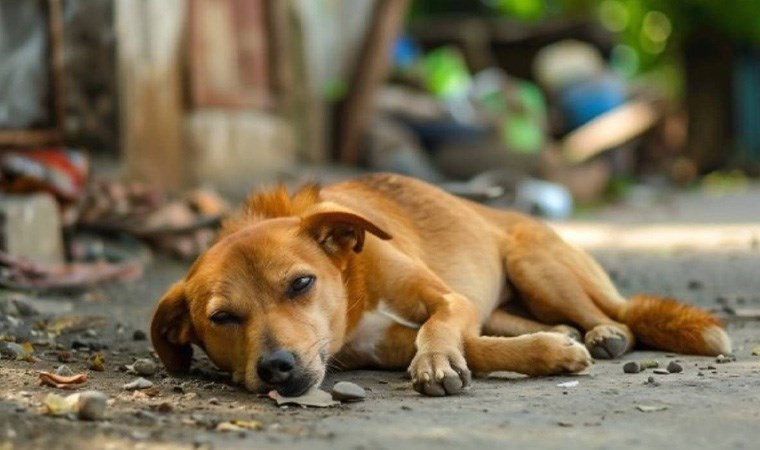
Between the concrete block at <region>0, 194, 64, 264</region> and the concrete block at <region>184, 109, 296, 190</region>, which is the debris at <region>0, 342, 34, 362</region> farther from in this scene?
the concrete block at <region>184, 109, 296, 190</region>

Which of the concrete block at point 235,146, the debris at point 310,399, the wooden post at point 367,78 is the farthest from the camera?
the wooden post at point 367,78

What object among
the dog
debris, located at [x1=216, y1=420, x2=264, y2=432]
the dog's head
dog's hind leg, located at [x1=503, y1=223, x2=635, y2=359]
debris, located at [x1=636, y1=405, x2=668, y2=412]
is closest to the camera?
debris, located at [x1=216, y1=420, x2=264, y2=432]

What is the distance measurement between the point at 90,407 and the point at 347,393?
0.86 metres

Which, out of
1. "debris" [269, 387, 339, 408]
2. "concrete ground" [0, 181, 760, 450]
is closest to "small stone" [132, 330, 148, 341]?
"concrete ground" [0, 181, 760, 450]

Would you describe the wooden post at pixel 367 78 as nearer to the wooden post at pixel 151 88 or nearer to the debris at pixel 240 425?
the wooden post at pixel 151 88

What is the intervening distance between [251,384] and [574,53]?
1834cm

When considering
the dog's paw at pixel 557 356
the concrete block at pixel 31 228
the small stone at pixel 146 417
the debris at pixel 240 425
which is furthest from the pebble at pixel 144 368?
the concrete block at pixel 31 228

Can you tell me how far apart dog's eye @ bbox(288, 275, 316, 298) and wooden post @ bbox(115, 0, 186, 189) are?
4.93 metres

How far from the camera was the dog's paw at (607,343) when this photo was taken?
16.9ft

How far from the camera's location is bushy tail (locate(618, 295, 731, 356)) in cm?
501

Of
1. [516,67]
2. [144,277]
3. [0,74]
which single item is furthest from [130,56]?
[516,67]

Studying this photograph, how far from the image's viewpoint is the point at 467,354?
4648 millimetres

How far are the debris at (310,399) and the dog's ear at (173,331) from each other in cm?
67

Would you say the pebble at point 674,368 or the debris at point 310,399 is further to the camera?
the pebble at point 674,368
